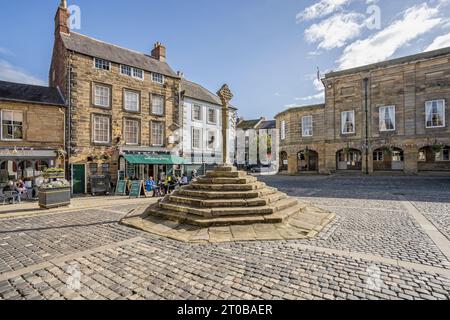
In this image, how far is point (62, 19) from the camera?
1563cm

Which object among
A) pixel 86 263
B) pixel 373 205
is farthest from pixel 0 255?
pixel 373 205

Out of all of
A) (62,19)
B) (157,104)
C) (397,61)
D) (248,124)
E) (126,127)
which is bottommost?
(126,127)

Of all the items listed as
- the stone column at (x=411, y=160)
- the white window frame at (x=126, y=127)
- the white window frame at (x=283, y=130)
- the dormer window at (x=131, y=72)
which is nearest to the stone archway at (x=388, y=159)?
the stone column at (x=411, y=160)

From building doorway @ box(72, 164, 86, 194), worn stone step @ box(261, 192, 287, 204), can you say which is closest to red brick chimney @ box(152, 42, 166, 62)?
building doorway @ box(72, 164, 86, 194)

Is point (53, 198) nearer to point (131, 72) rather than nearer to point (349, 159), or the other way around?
point (131, 72)

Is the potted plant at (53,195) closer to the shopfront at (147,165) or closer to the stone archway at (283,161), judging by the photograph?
the shopfront at (147,165)

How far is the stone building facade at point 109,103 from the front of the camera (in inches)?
589

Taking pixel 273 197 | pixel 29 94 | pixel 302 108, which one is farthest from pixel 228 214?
pixel 302 108

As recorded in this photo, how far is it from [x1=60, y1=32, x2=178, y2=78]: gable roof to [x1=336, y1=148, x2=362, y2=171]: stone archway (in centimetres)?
1974

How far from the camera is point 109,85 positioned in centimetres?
1630

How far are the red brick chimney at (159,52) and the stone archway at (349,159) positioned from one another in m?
21.0

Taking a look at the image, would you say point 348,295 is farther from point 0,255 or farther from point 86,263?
point 0,255

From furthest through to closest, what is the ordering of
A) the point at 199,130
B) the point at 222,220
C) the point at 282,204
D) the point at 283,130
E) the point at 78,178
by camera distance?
the point at 283,130 < the point at 199,130 < the point at 78,178 < the point at 282,204 < the point at 222,220

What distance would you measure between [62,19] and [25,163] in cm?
998
